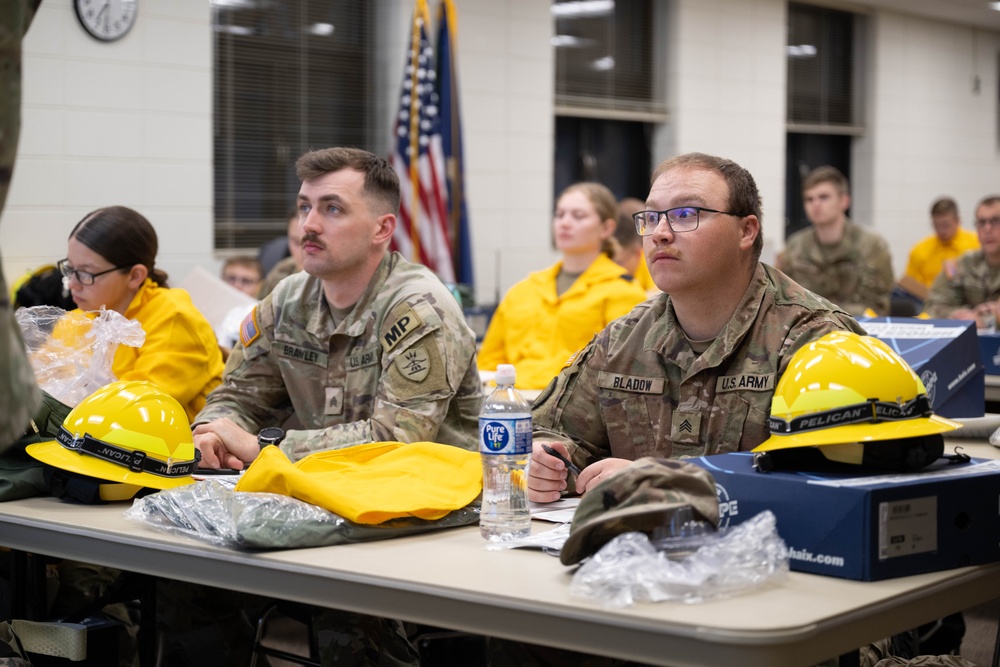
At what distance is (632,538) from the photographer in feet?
5.34

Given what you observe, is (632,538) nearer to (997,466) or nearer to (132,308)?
(997,466)

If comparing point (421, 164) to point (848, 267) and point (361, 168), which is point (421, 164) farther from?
point (361, 168)

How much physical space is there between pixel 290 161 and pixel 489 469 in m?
5.77

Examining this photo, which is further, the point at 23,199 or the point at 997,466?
the point at 23,199

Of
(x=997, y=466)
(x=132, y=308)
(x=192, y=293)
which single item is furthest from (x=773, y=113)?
(x=997, y=466)

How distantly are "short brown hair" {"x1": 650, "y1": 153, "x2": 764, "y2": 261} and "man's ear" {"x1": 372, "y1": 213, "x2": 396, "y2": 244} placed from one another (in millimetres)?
805

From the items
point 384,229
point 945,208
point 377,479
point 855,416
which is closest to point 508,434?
point 377,479

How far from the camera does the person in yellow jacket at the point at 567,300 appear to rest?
4633 mm

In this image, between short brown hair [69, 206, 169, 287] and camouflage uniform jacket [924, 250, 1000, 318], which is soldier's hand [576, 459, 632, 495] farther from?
camouflage uniform jacket [924, 250, 1000, 318]

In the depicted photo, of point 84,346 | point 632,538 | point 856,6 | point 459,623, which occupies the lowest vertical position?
point 459,623

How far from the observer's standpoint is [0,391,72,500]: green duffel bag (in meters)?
2.31

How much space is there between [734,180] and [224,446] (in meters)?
1.25

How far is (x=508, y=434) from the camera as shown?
6.41 ft

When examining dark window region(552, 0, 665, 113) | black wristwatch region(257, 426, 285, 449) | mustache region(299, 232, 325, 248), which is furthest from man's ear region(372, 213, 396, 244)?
dark window region(552, 0, 665, 113)
